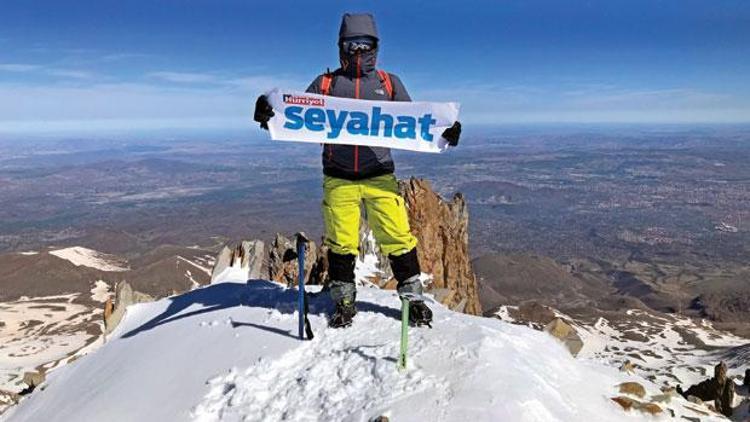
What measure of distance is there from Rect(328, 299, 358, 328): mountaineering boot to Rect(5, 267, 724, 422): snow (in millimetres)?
143

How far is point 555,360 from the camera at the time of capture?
7891 millimetres

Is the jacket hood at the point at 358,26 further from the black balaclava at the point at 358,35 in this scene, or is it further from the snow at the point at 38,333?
the snow at the point at 38,333

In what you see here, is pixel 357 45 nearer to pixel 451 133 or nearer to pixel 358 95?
pixel 358 95

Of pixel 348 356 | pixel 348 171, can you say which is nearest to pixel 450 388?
pixel 348 356

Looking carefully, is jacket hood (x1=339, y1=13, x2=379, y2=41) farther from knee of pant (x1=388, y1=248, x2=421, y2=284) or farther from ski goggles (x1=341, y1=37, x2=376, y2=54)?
knee of pant (x1=388, y1=248, x2=421, y2=284)

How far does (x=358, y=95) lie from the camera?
830cm

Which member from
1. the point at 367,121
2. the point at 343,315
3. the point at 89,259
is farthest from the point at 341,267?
the point at 89,259

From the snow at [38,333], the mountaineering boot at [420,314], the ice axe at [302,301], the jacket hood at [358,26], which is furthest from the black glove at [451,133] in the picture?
the snow at [38,333]

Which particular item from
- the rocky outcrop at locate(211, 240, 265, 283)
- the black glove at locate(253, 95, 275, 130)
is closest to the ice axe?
the black glove at locate(253, 95, 275, 130)

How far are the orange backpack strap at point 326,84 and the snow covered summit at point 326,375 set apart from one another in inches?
148

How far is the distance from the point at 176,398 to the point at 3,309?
127777 mm

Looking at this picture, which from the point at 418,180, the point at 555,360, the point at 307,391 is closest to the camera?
the point at 307,391

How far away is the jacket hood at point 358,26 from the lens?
25.5 feet

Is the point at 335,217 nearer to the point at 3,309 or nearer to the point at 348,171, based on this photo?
the point at 348,171
